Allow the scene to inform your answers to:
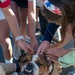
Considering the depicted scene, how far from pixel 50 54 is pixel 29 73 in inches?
10.2

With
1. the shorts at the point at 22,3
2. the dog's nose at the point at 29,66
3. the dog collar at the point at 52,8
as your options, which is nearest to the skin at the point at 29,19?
the shorts at the point at 22,3

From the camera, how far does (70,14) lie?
62.7 inches

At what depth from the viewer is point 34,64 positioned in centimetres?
212

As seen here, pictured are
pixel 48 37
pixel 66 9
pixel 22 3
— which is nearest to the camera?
pixel 66 9

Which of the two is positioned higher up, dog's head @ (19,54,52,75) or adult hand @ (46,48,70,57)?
adult hand @ (46,48,70,57)

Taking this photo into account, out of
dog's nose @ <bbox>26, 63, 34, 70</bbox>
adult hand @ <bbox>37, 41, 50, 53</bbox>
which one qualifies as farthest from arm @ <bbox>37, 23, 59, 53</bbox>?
dog's nose @ <bbox>26, 63, 34, 70</bbox>

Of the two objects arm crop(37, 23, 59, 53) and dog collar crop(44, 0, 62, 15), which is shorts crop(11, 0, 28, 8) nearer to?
arm crop(37, 23, 59, 53)

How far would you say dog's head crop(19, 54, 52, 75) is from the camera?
2078 millimetres

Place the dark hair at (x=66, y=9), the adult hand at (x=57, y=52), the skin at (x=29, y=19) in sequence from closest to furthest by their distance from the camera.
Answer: the dark hair at (x=66, y=9)
the adult hand at (x=57, y=52)
the skin at (x=29, y=19)

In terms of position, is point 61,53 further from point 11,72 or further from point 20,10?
point 20,10

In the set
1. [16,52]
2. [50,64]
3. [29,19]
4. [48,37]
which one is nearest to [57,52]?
[50,64]

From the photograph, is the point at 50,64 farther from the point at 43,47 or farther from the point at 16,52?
the point at 16,52

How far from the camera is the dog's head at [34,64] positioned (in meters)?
2.08

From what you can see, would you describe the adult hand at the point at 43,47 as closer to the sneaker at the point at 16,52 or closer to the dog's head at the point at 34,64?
the dog's head at the point at 34,64
